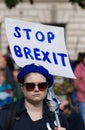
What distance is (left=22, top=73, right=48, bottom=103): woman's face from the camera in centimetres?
485

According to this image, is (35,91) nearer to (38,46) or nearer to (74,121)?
(38,46)

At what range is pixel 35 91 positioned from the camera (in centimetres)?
486

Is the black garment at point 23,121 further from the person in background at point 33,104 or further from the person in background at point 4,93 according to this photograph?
the person in background at point 4,93

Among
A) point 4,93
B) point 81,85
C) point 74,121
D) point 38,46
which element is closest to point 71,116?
point 74,121

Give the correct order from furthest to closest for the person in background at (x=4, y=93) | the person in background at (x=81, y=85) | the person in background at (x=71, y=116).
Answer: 1. the person in background at (x=81, y=85)
2. the person in background at (x=71, y=116)
3. the person in background at (x=4, y=93)

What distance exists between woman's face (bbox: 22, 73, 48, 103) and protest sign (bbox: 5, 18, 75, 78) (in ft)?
1.59

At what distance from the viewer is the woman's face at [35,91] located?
4848mm

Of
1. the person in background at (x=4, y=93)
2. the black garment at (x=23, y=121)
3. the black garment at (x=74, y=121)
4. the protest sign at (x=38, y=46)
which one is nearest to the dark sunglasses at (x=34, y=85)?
the black garment at (x=23, y=121)

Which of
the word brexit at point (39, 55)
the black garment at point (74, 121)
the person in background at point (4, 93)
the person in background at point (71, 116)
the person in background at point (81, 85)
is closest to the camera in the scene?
the word brexit at point (39, 55)

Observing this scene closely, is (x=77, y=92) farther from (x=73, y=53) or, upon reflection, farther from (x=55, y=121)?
(x=73, y=53)

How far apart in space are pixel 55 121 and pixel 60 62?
654 mm

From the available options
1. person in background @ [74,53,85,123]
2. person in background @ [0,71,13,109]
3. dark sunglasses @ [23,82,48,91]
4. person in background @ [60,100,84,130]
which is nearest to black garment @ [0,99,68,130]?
dark sunglasses @ [23,82,48,91]

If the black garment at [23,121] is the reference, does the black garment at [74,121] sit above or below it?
below

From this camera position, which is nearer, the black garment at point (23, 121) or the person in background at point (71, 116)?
the black garment at point (23, 121)
